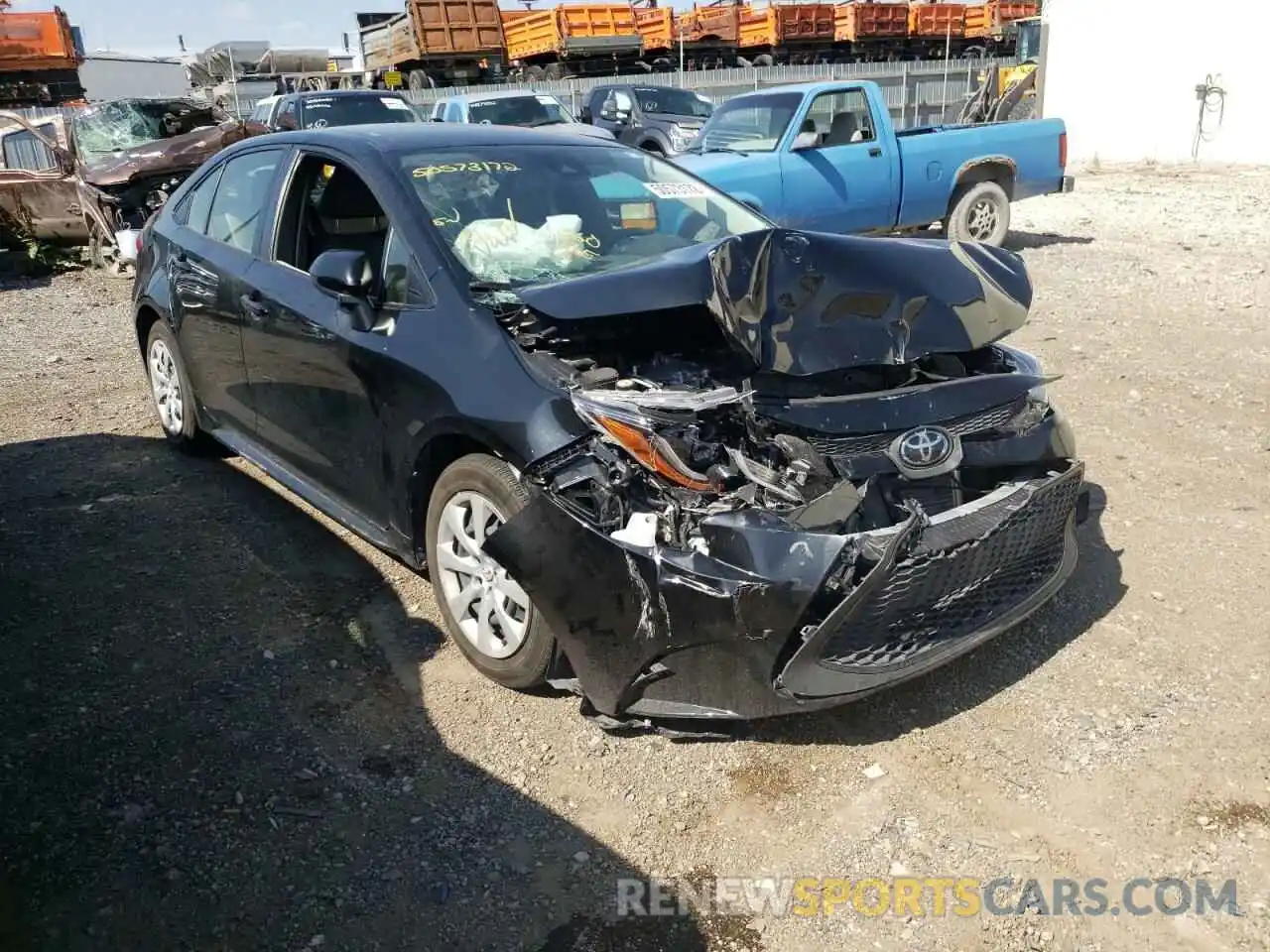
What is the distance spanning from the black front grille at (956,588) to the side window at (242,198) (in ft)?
10.1

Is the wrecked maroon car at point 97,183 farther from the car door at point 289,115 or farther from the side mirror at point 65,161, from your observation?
the car door at point 289,115

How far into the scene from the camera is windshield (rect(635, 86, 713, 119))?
54.1 ft

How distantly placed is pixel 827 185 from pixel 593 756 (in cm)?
750

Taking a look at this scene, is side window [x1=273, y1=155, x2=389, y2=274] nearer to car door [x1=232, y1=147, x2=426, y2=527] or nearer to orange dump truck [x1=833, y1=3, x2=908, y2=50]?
car door [x1=232, y1=147, x2=426, y2=527]

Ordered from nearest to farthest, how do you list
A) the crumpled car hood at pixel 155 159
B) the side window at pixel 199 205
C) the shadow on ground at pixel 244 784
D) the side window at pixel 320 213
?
the shadow on ground at pixel 244 784
the side window at pixel 320 213
the side window at pixel 199 205
the crumpled car hood at pixel 155 159

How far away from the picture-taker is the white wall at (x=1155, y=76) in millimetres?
19609

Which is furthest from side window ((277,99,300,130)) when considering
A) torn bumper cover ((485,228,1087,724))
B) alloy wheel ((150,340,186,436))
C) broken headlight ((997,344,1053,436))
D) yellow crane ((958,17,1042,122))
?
yellow crane ((958,17,1042,122))

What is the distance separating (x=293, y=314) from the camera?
3.93 meters

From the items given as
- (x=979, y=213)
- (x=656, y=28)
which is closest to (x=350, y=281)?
(x=979, y=213)

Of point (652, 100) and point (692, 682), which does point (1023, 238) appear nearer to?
point (652, 100)

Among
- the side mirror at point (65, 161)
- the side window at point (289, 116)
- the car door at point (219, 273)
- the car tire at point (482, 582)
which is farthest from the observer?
the side window at point (289, 116)

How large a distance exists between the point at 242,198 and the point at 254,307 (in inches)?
28.2

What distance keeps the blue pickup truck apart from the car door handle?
5359 mm

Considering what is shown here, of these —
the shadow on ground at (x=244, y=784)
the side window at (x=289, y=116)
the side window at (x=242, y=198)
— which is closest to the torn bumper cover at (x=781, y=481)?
the shadow on ground at (x=244, y=784)
